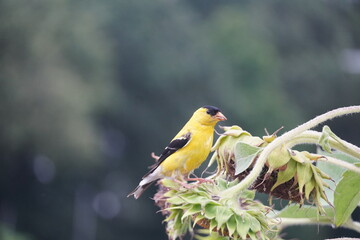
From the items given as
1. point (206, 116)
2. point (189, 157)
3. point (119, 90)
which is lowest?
point (119, 90)

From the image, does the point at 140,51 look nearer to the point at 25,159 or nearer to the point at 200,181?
the point at 25,159

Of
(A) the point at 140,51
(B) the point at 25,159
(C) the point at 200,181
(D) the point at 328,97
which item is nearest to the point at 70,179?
(B) the point at 25,159

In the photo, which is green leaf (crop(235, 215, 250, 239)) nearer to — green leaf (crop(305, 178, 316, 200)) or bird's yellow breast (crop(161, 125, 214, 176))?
green leaf (crop(305, 178, 316, 200))

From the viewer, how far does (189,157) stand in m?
4.05

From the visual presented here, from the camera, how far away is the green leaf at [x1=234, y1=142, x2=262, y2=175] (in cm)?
238

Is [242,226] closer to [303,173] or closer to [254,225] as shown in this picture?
[254,225]

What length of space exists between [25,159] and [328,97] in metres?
12.7

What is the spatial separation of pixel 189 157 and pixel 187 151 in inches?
1.5

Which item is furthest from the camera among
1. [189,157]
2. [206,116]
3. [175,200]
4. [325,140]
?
[206,116]

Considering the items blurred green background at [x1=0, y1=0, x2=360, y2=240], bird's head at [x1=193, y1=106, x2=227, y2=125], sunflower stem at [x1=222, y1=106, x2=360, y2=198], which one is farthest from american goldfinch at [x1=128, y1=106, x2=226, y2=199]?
blurred green background at [x1=0, y1=0, x2=360, y2=240]

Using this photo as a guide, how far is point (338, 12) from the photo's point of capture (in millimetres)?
39531

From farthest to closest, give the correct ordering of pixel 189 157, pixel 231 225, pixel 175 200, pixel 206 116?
pixel 206 116 → pixel 189 157 → pixel 175 200 → pixel 231 225

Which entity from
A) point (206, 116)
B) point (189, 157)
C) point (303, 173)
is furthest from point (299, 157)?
point (206, 116)

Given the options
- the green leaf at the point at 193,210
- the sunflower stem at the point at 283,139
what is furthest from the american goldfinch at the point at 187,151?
the sunflower stem at the point at 283,139
